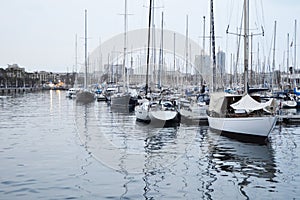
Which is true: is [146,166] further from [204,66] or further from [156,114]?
[204,66]

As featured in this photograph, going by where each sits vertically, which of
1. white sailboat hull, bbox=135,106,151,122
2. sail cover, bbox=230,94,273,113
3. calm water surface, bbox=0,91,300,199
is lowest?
calm water surface, bbox=0,91,300,199

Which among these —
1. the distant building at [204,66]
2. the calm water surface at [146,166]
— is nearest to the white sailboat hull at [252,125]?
the calm water surface at [146,166]

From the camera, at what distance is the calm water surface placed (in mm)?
14102

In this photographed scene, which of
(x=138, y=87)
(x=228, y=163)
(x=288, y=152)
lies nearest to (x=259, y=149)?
(x=288, y=152)

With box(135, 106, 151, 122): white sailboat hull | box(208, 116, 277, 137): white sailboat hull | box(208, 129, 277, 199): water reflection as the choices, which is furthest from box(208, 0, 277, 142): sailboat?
box(135, 106, 151, 122): white sailboat hull

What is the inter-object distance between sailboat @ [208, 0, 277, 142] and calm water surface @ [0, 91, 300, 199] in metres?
0.81

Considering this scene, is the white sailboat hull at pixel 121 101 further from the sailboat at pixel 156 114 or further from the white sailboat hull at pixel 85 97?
the white sailboat hull at pixel 85 97

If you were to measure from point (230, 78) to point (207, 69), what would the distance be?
2147 centimetres

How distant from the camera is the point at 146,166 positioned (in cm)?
1809

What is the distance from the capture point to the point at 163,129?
105 ft

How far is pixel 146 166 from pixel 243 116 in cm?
1067

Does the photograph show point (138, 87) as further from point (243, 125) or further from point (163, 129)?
point (243, 125)

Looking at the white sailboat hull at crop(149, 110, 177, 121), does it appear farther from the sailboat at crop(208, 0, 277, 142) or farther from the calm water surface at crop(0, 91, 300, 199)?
the sailboat at crop(208, 0, 277, 142)

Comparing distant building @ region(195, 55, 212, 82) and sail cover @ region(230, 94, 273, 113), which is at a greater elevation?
distant building @ region(195, 55, 212, 82)
